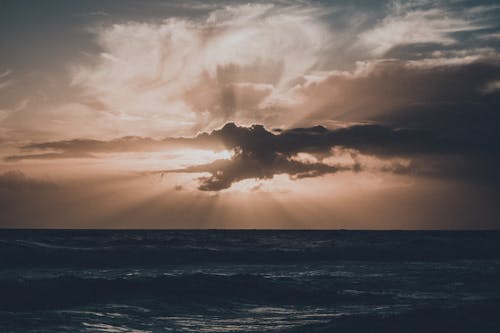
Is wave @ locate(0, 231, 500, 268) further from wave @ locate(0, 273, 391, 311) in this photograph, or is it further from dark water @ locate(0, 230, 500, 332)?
wave @ locate(0, 273, 391, 311)

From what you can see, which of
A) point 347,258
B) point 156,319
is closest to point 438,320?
point 156,319

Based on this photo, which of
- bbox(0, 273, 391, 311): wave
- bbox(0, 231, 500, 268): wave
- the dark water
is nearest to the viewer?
the dark water

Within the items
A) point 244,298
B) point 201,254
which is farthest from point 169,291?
point 201,254

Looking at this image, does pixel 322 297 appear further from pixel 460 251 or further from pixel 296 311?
pixel 460 251

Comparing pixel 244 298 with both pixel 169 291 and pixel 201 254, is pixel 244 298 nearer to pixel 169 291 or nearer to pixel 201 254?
pixel 169 291

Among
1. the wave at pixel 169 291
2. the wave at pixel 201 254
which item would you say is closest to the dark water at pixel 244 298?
the wave at pixel 169 291

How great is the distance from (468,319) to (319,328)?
5.20 meters

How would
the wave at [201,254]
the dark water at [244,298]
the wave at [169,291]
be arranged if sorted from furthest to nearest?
the wave at [201,254]
the wave at [169,291]
the dark water at [244,298]

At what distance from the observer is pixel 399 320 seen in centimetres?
1697

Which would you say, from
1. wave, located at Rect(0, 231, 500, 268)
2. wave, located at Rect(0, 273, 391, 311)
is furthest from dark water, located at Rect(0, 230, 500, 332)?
wave, located at Rect(0, 231, 500, 268)

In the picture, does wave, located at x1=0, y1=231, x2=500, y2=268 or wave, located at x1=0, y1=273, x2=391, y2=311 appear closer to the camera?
wave, located at x1=0, y1=273, x2=391, y2=311

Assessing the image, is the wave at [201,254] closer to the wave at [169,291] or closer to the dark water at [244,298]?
the dark water at [244,298]

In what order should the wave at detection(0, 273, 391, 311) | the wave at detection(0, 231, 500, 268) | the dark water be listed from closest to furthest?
1. the dark water
2. the wave at detection(0, 273, 391, 311)
3. the wave at detection(0, 231, 500, 268)

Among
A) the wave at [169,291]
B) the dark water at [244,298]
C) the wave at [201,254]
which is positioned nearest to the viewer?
the dark water at [244,298]
